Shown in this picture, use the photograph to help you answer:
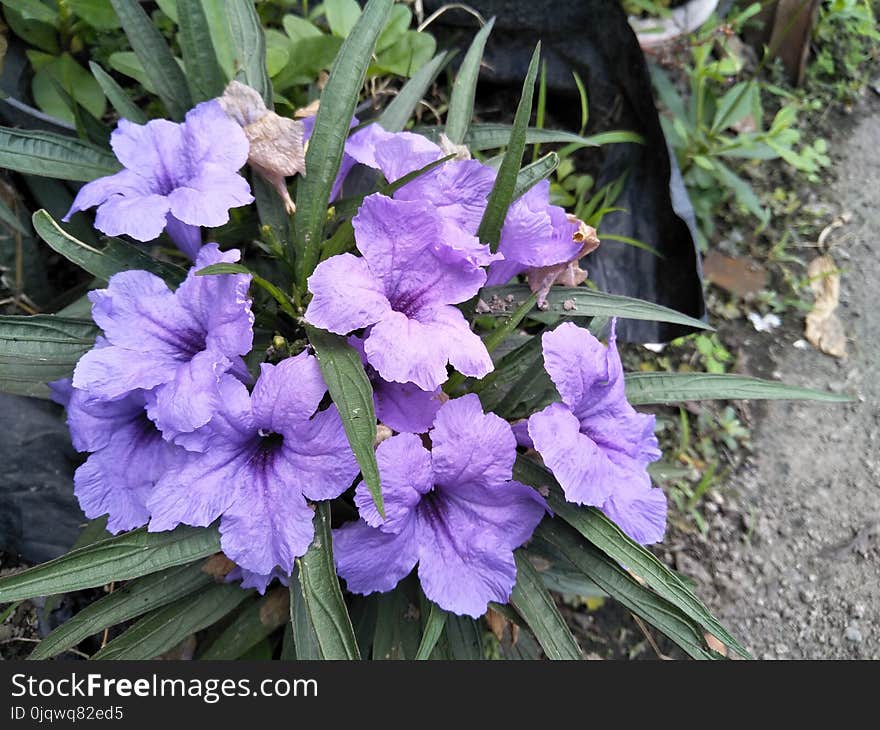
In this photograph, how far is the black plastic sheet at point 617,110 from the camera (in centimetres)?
195

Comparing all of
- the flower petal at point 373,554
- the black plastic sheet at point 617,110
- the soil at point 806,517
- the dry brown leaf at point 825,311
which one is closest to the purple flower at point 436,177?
the flower petal at point 373,554

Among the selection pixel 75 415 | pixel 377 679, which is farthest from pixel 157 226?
pixel 377 679

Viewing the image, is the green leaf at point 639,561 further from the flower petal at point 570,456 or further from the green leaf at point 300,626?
the green leaf at point 300,626

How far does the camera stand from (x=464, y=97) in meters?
1.44

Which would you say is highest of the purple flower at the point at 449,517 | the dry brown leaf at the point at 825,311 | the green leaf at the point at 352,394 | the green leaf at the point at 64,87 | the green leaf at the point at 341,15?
the green leaf at the point at 341,15

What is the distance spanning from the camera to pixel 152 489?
111cm

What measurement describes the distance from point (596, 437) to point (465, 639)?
43 centimetres

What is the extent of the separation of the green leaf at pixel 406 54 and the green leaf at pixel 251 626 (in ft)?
3.56

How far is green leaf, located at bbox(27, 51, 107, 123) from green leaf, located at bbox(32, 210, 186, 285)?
0.57 metres

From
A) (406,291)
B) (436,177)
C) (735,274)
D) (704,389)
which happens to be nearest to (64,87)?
(436,177)

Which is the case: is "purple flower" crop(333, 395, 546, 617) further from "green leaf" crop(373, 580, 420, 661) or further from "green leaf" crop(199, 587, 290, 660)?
"green leaf" crop(199, 587, 290, 660)

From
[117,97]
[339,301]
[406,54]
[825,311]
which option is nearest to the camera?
[339,301]

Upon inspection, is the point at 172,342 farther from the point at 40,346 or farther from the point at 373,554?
the point at 373,554

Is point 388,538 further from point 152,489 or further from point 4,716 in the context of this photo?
point 4,716
